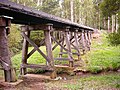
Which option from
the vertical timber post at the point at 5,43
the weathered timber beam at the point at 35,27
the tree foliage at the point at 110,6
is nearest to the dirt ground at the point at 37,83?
the vertical timber post at the point at 5,43

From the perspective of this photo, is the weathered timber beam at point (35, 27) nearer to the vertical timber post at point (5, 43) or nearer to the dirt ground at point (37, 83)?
the dirt ground at point (37, 83)

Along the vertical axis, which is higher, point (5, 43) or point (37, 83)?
point (5, 43)

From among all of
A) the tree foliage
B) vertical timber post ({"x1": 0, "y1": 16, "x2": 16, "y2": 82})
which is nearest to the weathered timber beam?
the tree foliage

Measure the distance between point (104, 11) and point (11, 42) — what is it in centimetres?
1478

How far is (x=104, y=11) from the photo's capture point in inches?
306

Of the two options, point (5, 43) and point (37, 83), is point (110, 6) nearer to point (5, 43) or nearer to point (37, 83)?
point (37, 83)

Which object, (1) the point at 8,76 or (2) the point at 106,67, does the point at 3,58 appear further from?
(2) the point at 106,67

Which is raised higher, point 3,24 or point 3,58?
point 3,24

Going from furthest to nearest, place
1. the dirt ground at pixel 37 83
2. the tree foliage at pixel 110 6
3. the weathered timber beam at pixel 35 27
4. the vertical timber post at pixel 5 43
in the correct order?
the weathered timber beam at pixel 35 27 → the tree foliage at pixel 110 6 → the dirt ground at pixel 37 83 → the vertical timber post at pixel 5 43

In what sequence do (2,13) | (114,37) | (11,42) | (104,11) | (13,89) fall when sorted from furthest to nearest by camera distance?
(11,42) < (104,11) < (114,37) < (2,13) < (13,89)

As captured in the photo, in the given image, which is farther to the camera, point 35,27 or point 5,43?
point 35,27

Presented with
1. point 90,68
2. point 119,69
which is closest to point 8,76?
point 90,68

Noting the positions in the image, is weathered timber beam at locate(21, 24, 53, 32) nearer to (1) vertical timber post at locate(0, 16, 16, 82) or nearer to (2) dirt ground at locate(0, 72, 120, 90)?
(2) dirt ground at locate(0, 72, 120, 90)

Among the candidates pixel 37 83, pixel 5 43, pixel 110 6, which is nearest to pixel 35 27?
pixel 37 83
